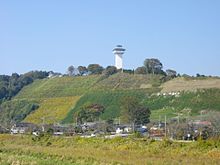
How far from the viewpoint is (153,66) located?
405 feet

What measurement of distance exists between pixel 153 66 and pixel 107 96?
26723 millimetres

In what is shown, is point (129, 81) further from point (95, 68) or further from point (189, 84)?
point (95, 68)

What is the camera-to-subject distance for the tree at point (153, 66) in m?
122

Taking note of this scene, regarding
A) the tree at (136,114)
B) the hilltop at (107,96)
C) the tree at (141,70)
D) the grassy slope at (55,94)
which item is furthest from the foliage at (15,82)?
the tree at (136,114)

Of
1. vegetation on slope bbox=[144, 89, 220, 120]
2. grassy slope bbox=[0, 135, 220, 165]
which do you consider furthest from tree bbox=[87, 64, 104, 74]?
grassy slope bbox=[0, 135, 220, 165]

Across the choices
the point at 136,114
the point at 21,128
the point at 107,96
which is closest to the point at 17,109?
the point at 107,96

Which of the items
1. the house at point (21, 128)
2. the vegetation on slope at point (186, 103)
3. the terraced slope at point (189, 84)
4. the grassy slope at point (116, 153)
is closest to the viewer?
the grassy slope at point (116, 153)

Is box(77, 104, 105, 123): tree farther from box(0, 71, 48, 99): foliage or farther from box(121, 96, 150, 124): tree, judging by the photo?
box(0, 71, 48, 99): foliage

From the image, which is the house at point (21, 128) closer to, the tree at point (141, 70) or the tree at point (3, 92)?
the tree at point (141, 70)

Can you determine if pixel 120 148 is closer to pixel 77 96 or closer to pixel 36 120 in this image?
pixel 36 120

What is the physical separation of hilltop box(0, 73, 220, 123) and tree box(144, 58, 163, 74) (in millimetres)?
7004

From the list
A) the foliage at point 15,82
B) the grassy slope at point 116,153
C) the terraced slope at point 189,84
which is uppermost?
the foliage at point 15,82

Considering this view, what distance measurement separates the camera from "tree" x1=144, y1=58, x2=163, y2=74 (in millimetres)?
121562

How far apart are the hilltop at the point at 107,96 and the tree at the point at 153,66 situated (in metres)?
7.00
